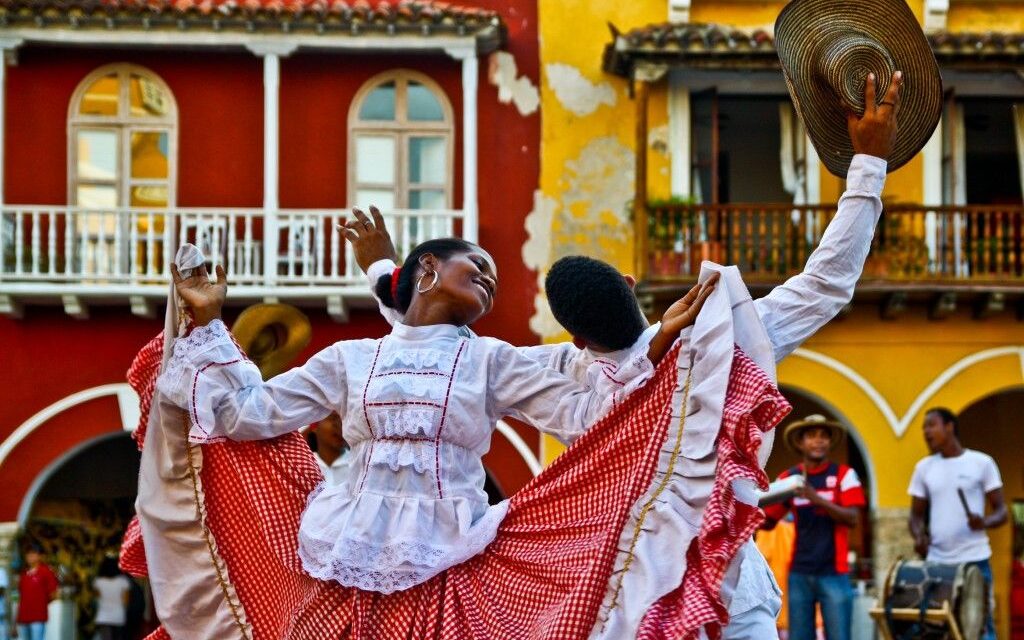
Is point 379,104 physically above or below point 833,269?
above

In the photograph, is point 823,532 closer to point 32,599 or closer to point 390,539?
point 390,539

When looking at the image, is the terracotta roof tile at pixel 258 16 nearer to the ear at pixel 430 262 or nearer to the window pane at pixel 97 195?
the window pane at pixel 97 195

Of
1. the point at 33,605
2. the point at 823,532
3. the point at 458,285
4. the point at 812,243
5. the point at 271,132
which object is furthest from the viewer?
the point at 271,132

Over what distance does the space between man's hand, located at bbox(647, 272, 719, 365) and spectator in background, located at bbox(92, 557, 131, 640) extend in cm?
1473

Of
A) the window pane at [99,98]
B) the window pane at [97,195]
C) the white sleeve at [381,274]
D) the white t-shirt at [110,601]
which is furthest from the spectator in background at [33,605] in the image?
the white sleeve at [381,274]

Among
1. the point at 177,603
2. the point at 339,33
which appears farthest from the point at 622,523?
the point at 339,33

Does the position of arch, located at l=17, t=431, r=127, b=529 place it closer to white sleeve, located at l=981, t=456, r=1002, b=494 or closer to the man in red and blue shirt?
the man in red and blue shirt

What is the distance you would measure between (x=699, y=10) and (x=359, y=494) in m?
14.4

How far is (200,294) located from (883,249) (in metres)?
13.7

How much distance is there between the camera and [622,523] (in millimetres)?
4938

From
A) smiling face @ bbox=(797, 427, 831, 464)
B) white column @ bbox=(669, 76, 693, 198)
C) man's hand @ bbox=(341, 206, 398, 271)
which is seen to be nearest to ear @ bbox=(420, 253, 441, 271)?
man's hand @ bbox=(341, 206, 398, 271)

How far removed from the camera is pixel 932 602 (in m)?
11.2

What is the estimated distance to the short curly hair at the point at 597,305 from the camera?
5355 mm

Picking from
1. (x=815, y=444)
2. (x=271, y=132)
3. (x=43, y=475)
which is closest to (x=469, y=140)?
(x=271, y=132)
